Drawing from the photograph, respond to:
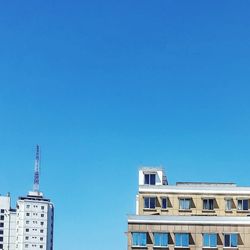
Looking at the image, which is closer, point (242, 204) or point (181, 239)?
point (181, 239)

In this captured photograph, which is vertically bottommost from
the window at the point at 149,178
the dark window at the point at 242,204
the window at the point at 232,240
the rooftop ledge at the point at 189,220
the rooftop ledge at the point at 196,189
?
the window at the point at 232,240

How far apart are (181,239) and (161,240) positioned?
1718mm

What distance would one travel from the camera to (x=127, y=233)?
57.7 m

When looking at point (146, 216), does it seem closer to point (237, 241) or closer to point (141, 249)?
point (141, 249)

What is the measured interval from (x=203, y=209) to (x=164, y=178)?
5975 mm

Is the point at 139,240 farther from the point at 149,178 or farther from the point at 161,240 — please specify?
the point at 149,178

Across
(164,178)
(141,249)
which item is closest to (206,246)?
(141,249)

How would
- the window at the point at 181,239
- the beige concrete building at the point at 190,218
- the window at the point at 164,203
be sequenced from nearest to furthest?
the beige concrete building at the point at 190,218
the window at the point at 181,239
the window at the point at 164,203

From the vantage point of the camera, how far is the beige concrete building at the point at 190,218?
56656mm

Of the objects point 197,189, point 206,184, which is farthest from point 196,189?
point 206,184

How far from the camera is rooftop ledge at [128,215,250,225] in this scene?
5666 cm

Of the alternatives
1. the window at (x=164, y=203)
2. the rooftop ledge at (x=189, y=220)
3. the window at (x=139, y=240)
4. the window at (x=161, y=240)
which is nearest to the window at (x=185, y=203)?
the window at (x=164, y=203)

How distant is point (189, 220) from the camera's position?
57094 millimetres

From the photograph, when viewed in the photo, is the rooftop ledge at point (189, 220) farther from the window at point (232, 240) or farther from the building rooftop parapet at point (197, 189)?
the building rooftop parapet at point (197, 189)
